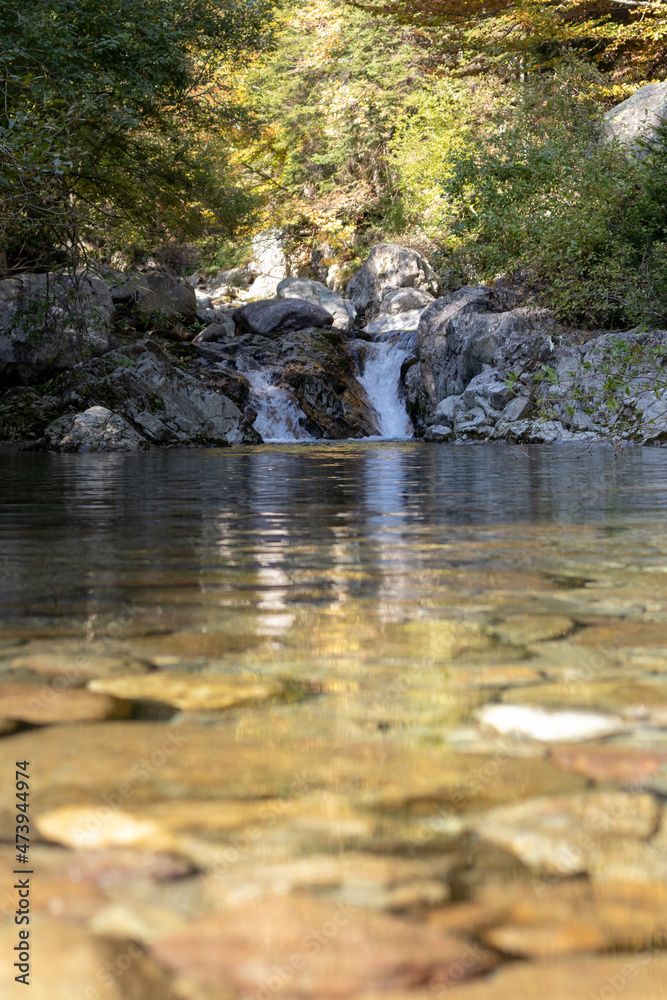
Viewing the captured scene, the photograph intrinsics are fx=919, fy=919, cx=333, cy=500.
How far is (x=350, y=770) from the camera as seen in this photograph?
1.30m

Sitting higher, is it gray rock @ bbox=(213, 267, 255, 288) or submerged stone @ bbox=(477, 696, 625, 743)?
gray rock @ bbox=(213, 267, 255, 288)

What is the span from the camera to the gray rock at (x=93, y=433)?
17.1 meters

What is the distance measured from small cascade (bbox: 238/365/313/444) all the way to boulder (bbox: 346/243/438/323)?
897 cm

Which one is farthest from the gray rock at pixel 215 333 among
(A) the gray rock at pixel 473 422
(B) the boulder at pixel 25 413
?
(A) the gray rock at pixel 473 422

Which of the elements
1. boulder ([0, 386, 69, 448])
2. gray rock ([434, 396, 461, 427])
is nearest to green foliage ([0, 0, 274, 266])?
boulder ([0, 386, 69, 448])

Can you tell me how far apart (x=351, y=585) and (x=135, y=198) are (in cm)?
1653

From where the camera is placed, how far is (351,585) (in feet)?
9.83

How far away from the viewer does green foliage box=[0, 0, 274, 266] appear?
40.6 ft

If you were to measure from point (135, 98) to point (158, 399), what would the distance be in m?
6.07

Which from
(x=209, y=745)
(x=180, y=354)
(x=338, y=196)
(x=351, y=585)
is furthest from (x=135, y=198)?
(x=338, y=196)

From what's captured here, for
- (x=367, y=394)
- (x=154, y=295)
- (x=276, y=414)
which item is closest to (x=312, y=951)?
(x=276, y=414)

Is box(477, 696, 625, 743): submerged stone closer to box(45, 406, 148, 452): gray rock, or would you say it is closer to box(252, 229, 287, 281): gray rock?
box(45, 406, 148, 452): gray rock

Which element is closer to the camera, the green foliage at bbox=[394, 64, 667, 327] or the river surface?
the river surface

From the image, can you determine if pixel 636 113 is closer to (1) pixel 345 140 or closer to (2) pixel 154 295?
(2) pixel 154 295
